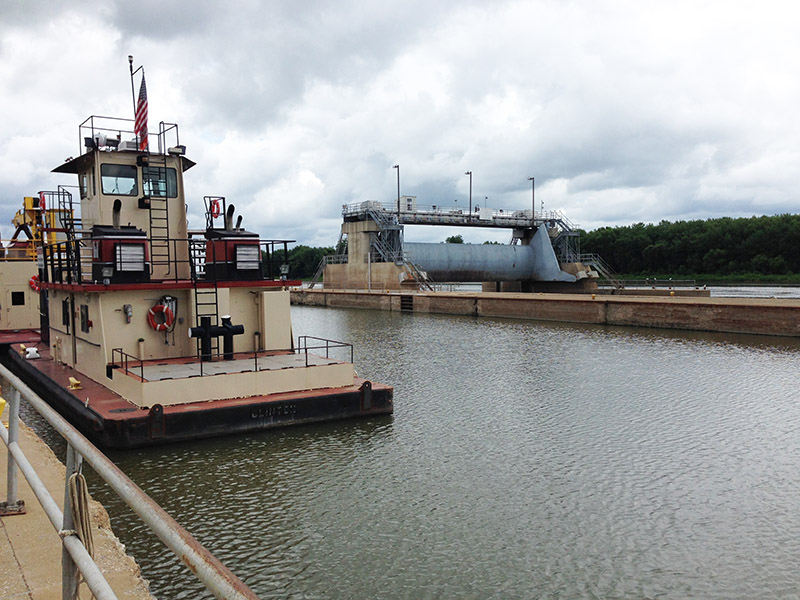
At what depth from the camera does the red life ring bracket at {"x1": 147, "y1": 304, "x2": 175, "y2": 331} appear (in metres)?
12.9

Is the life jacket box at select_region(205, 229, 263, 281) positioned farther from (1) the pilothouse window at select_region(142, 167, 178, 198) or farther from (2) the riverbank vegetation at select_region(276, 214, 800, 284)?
(2) the riverbank vegetation at select_region(276, 214, 800, 284)

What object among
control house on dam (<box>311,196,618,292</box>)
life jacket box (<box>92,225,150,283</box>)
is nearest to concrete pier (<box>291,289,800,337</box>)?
control house on dam (<box>311,196,618,292</box>)

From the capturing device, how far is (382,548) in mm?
7727

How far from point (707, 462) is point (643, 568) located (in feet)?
13.9

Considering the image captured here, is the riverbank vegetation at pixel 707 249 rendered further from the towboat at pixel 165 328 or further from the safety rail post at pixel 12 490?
the safety rail post at pixel 12 490

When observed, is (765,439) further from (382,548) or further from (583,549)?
(382,548)

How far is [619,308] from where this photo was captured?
34438 millimetres

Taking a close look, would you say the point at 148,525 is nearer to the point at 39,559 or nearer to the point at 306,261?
the point at 39,559

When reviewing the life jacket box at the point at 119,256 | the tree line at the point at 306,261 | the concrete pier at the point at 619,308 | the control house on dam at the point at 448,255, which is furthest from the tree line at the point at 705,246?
the life jacket box at the point at 119,256

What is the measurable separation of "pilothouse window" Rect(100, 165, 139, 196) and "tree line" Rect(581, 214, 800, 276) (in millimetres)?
78451

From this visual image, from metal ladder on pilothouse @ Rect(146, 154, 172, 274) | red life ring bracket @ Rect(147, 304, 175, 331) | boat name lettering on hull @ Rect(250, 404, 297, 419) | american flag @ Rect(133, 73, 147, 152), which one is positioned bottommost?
boat name lettering on hull @ Rect(250, 404, 297, 419)

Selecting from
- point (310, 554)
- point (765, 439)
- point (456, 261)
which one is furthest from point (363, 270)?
point (310, 554)

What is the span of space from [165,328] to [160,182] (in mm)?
3722

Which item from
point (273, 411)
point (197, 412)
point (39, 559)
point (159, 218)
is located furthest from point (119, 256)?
point (39, 559)
